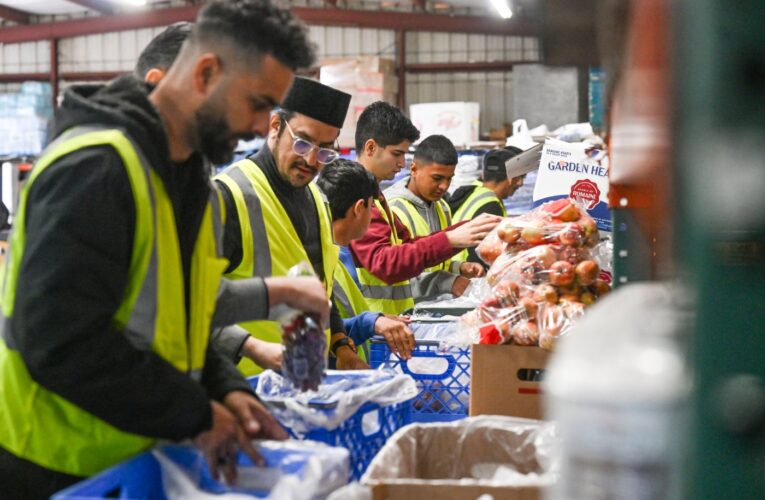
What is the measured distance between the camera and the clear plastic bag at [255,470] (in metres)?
1.49

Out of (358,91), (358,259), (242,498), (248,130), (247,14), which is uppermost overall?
(358,91)

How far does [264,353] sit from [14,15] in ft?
55.9

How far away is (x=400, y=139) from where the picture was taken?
4.46 metres

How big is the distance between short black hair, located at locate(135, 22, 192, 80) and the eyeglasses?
53 cm

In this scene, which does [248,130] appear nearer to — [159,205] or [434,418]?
[159,205]

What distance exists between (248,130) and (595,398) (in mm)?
1130

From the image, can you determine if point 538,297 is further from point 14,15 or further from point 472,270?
point 14,15

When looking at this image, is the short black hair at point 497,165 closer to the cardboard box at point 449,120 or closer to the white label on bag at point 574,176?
the white label on bag at point 574,176

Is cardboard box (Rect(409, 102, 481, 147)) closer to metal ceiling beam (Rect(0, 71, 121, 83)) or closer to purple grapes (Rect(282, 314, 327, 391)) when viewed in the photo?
metal ceiling beam (Rect(0, 71, 121, 83))

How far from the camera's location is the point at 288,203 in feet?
9.57

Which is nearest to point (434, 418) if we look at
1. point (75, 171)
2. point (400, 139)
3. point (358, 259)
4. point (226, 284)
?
point (226, 284)

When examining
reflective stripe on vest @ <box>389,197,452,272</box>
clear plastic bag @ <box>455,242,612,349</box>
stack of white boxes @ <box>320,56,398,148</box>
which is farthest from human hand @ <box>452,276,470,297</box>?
stack of white boxes @ <box>320,56,398,148</box>

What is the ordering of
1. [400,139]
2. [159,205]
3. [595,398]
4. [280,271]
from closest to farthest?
[595,398] < [159,205] < [280,271] < [400,139]

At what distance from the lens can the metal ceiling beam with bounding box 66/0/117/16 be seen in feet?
52.3
